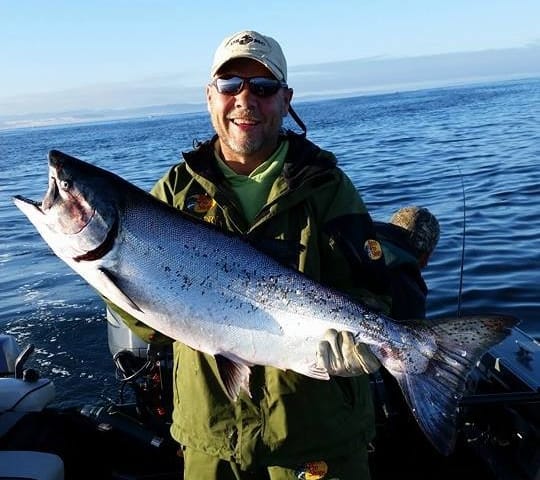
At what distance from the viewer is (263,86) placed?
3.40 m

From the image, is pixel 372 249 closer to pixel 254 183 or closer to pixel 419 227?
pixel 254 183

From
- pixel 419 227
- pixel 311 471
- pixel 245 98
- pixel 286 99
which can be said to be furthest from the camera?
pixel 419 227

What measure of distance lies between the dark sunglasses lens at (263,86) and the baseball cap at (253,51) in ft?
0.14

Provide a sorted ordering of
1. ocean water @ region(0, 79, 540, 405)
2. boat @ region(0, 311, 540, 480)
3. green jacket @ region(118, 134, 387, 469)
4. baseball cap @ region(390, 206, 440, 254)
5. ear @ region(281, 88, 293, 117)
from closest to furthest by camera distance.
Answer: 1. green jacket @ region(118, 134, 387, 469)
2. ear @ region(281, 88, 293, 117)
3. boat @ region(0, 311, 540, 480)
4. baseball cap @ region(390, 206, 440, 254)
5. ocean water @ region(0, 79, 540, 405)

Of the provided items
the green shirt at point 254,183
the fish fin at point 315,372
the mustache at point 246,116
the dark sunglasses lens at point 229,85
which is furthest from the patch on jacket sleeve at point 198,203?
the fish fin at point 315,372

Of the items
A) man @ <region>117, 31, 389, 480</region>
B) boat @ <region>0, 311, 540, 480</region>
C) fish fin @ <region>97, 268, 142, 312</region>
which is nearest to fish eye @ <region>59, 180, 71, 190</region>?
fish fin @ <region>97, 268, 142, 312</region>

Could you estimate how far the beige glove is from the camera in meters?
3.00

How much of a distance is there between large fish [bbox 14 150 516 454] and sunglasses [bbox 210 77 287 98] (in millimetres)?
753

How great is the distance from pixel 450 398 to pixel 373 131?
3719cm

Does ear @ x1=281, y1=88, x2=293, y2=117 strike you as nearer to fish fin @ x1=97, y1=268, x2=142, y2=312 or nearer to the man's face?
the man's face

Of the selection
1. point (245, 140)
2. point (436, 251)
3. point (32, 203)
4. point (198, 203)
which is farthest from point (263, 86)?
point (436, 251)

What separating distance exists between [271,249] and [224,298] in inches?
13.2

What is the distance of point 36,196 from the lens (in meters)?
22.8

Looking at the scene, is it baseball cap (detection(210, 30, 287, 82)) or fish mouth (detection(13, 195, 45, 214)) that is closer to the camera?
fish mouth (detection(13, 195, 45, 214))
